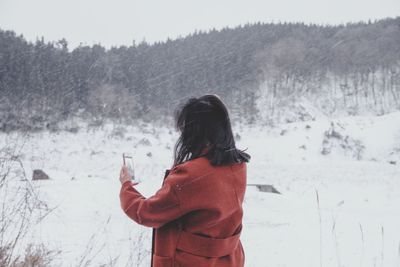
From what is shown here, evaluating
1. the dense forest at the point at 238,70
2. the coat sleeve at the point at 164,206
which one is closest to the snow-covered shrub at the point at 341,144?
the dense forest at the point at 238,70

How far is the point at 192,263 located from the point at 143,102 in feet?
118

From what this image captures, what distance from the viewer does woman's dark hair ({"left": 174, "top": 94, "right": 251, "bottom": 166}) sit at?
1481mm

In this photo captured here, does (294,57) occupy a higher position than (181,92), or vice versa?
(294,57)

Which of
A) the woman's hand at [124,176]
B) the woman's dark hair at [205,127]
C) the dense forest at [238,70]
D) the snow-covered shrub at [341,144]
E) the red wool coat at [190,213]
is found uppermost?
the dense forest at [238,70]

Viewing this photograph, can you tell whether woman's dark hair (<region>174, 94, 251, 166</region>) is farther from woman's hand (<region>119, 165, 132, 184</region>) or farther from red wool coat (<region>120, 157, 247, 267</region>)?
woman's hand (<region>119, 165, 132, 184</region>)

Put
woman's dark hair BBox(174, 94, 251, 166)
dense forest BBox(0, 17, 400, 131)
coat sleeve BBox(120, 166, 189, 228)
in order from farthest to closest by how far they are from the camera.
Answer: dense forest BBox(0, 17, 400, 131)
woman's dark hair BBox(174, 94, 251, 166)
coat sleeve BBox(120, 166, 189, 228)

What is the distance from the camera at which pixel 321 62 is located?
160 ft

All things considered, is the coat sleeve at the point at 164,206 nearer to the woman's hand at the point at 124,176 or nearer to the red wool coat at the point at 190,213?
the red wool coat at the point at 190,213

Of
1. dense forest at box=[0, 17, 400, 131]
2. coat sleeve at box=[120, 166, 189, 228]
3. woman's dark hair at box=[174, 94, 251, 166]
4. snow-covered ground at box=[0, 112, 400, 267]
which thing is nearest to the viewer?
coat sleeve at box=[120, 166, 189, 228]

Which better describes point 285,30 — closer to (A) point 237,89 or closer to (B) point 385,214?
(A) point 237,89

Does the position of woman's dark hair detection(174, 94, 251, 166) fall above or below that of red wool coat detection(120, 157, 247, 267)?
above

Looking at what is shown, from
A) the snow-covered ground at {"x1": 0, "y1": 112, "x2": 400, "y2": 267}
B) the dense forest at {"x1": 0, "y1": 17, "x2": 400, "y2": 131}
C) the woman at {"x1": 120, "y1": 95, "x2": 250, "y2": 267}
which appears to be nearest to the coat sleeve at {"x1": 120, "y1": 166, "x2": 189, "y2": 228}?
the woman at {"x1": 120, "y1": 95, "x2": 250, "y2": 267}

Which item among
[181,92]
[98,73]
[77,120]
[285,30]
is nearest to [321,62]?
[285,30]

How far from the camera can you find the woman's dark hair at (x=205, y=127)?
148 centimetres
